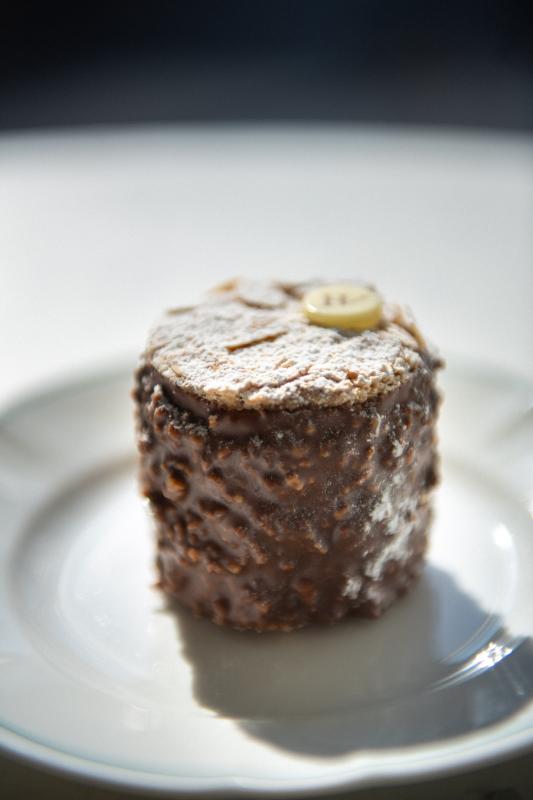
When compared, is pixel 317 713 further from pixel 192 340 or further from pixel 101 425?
pixel 101 425

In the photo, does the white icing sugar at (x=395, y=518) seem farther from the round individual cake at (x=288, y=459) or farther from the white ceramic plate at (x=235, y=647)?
the white ceramic plate at (x=235, y=647)

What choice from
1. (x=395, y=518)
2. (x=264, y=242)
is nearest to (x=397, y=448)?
(x=395, y=518)

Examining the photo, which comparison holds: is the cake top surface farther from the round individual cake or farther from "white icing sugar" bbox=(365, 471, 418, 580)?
"white icing sugar" bbox=(365, 471, 418, 580)

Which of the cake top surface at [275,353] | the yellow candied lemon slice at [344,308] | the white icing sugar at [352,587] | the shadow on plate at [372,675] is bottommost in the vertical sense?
the shadow on plate at [372,675]

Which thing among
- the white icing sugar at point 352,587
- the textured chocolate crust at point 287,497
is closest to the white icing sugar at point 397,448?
the textured chocolate crust at point 287,497

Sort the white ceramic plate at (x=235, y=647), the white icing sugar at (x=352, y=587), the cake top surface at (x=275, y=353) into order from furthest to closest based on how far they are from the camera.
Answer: the white icing sugar at (x=352, y=587), the cake top surface at (x=275, y=353), the white ceramic plate at (x=235, y=647)

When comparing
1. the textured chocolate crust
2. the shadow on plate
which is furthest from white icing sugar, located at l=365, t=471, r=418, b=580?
the shadow on plate

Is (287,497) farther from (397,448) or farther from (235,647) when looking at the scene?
(235,647)
